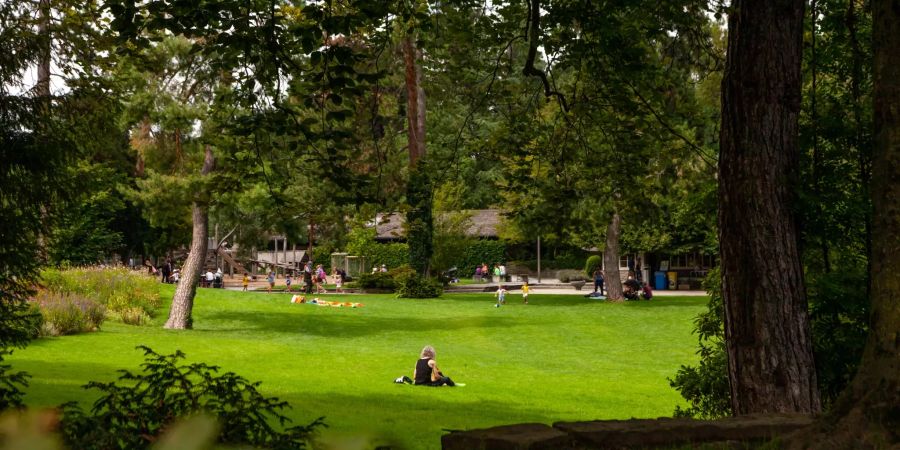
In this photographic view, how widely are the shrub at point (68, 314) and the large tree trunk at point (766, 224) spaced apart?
19.9 m

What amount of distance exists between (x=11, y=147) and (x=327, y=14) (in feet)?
11.3

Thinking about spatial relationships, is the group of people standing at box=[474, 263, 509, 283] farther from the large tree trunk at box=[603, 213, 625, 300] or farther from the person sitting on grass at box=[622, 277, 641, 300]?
the large tree trunk at box=[603, 213, 625, 300]

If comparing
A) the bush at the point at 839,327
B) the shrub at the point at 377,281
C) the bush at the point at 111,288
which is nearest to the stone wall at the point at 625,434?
the bush at the point at 839,327

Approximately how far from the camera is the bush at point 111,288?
2877 cm

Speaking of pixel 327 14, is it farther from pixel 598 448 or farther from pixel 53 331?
pixel 53 331

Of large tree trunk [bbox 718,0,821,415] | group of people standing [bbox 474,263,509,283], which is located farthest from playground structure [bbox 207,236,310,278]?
large tree trunk [bbox 718,0,821,415]

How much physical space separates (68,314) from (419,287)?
21.2 meters

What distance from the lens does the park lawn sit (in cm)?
1459

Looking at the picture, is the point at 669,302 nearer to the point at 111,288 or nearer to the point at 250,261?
the point at 111,288

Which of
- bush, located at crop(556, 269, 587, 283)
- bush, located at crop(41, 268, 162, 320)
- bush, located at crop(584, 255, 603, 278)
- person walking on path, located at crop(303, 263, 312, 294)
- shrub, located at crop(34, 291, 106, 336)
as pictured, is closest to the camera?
shrub, located at crop(34, 291, 106, 336)

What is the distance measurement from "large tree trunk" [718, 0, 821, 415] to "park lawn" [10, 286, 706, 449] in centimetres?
279

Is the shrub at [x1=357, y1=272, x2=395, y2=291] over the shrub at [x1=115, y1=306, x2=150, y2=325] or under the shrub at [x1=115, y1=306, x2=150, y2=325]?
over

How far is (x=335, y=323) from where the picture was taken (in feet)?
105

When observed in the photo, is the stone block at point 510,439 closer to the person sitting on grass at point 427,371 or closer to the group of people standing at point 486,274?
the person sitting on grass at point 427,371
